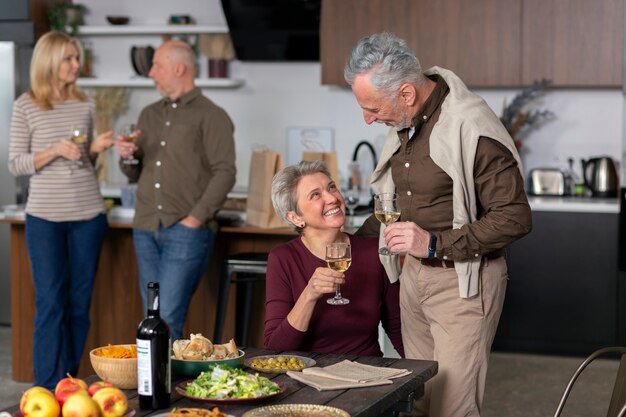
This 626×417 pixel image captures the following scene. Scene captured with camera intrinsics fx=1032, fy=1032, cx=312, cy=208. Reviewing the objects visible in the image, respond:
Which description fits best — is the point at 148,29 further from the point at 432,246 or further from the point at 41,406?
the point at 41,406

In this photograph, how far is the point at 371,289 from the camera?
311 cm

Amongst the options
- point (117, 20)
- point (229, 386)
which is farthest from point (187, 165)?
point (117, 20)

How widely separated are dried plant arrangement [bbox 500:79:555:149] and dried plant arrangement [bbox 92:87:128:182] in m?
2.72

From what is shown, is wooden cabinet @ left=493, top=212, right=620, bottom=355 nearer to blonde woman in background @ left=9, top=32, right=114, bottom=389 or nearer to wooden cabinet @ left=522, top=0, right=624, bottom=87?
wooden cabinet @ left=522, top=0, right=624, bottom=87

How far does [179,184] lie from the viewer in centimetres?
469

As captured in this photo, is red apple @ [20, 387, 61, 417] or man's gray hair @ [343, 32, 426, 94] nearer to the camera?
red apple @ [20, 387, 61, 417]

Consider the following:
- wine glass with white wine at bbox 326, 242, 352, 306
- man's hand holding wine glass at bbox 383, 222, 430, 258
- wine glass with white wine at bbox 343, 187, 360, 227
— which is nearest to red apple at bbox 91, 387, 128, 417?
wine glass with white wine at bbox 326, 242, 352, 306

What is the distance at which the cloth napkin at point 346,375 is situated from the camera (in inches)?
93.4

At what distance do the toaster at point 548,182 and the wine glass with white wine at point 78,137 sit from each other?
9.80 feet

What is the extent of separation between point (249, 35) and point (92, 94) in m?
1.31

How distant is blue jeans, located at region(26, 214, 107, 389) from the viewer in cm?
470

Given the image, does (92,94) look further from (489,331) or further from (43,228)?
(489,331)

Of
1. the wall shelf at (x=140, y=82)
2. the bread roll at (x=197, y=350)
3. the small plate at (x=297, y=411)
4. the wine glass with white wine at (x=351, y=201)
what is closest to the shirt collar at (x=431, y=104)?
the bread roll at (x=197, y=350)

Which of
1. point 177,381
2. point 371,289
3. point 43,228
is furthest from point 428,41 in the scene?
point 177,381
